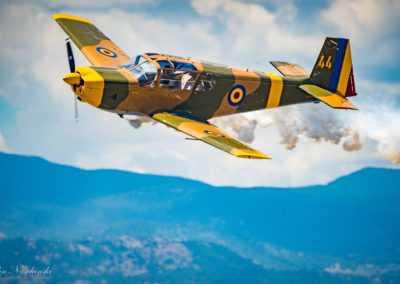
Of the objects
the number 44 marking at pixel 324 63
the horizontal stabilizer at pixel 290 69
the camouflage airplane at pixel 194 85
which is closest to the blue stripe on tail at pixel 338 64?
the camouflage airplane at pixel 194 85

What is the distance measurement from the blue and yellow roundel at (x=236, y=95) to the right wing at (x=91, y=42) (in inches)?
204

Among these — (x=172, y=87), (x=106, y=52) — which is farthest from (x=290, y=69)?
(x=106, y=52)

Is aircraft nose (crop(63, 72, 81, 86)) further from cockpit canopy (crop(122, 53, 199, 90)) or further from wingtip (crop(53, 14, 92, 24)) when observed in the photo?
wingtip (crop(53, 14, 92, 24))

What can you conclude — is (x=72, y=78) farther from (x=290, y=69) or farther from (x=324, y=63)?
(x=324, y=63)

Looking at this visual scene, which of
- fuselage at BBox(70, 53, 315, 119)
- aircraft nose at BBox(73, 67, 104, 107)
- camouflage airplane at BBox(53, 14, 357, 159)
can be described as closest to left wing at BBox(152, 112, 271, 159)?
camouflage airplane at BBox(53, 14, 357, 159)

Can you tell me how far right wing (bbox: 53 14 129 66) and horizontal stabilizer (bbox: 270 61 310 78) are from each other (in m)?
7.44

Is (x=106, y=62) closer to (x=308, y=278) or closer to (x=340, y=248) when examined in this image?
(x=308, y=278)

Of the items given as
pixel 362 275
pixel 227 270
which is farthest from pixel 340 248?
pixel 227 270

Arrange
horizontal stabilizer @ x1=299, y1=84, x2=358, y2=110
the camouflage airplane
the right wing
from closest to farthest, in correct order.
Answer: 1. the camouflage airplane
2. horizontal stabilizer @ x1=299, y1=84, x2=358, y2=110
3. the right wing

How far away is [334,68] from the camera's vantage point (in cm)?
2139

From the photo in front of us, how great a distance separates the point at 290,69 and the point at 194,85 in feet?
22.6

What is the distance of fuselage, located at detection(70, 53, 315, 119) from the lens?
16.2 m

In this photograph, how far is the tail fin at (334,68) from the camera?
21.3m

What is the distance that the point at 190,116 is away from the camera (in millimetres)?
17719
